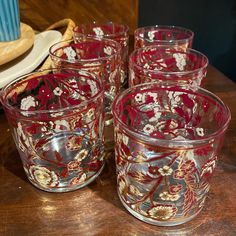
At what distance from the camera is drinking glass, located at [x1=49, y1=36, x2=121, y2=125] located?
508 millimetres

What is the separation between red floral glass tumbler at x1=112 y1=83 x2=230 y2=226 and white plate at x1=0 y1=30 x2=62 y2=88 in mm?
255

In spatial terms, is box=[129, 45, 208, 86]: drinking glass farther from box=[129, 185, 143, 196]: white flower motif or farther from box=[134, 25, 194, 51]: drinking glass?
box=[129, 185, 143, 196]: white flower motif

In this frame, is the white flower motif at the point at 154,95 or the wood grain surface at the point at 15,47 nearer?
the white flower motif at the point at 154,95

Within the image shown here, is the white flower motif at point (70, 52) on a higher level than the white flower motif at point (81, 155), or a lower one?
higher

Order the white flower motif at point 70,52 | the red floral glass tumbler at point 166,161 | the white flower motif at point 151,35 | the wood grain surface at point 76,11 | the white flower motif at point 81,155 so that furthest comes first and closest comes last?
the wood grain surface at point 76,11 < the white flower motif at point 151,35 < the white flower motif at point 70,52 < the white flower motif at point 81,155 < the red floral glass tumbler at point 166,161

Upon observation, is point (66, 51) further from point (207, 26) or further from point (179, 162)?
point (207, 26)

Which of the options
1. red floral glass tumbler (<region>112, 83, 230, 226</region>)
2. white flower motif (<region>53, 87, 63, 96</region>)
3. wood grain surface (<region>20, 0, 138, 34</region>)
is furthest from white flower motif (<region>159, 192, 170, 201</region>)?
wood grain surface (<region>20, 0, 138, 34</region>)

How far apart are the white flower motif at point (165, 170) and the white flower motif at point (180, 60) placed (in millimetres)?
270

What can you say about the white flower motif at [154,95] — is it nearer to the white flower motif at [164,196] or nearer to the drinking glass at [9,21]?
the white flower motif at [164,196]

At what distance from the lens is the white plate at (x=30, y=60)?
0.58m

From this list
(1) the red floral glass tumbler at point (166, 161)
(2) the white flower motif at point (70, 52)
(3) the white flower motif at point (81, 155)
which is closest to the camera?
(1) the red floral glass tumbler at point (166, 161)

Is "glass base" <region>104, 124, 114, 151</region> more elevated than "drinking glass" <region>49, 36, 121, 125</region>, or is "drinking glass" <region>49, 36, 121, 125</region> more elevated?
"drinking glass" <region>49, 36, 121, 125</region>

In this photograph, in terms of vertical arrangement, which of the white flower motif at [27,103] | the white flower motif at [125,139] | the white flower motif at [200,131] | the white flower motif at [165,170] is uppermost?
the white flower motif at [125,139]

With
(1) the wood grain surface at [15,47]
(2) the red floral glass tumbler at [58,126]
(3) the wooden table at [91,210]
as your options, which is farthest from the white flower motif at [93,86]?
(1) the wood grain surface at [15,47]
